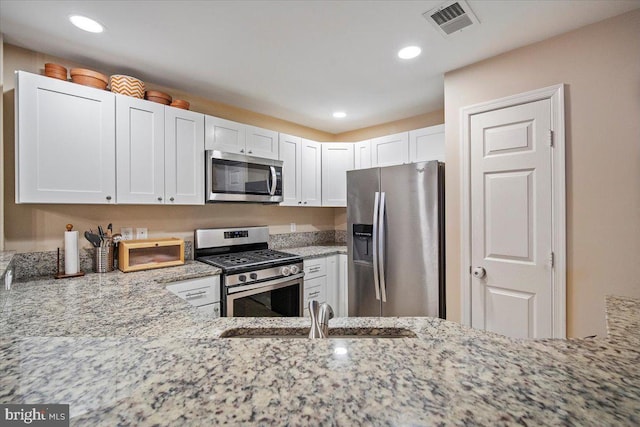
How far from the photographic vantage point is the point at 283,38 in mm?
1824

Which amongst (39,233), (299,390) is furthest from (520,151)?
(39,233)

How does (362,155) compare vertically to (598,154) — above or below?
above

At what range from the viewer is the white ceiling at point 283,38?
1.54 meters

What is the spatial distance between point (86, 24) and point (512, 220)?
2.99m

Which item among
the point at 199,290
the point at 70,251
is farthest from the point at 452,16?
the point at 70,251

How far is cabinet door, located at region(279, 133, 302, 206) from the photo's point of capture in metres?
3.16

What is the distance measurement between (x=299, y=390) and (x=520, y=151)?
216cm

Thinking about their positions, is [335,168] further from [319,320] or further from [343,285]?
[319,320]

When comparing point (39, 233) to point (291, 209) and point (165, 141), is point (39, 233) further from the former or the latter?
point (291, 209)

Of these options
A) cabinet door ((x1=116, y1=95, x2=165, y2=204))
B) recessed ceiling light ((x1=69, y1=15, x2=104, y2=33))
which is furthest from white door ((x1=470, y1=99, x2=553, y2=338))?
recessed ceiling light ((x1=69, y1=15, x2=104, y2=33))

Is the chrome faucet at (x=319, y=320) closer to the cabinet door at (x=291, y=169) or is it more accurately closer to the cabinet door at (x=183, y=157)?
the cabinet door at (x=183, y=157)

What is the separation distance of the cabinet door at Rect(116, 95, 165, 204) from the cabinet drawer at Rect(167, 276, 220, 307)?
710 mm

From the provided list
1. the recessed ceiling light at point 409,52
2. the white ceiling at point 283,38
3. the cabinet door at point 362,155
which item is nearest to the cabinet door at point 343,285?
the cabinet door at point 362,155

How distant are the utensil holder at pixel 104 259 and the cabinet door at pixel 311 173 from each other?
191 centimetres
